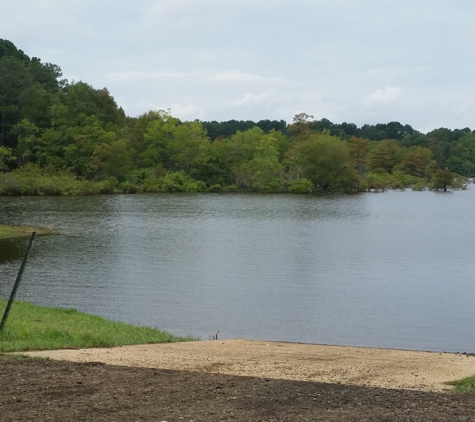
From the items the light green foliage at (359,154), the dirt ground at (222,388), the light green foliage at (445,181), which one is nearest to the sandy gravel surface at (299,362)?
the dirt ground at (222,388)

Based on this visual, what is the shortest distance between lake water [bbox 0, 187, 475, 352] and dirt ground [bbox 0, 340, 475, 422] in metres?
7.53

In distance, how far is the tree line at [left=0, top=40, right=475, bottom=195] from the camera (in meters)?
104

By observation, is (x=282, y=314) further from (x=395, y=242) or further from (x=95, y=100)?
(x=95, y=100)

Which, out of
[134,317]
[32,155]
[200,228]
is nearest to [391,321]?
[134,317]

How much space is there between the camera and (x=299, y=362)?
41.9 ft

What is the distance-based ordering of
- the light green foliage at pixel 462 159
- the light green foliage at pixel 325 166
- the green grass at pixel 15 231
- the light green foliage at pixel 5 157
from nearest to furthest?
the green grass at pixel 15 231 → the light green foliage at pixel 5 157 → the light green foliage at pixel 325 166 → the light green foliage at pixel 462 159

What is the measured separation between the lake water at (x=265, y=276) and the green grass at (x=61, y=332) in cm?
296

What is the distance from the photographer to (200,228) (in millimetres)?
52344

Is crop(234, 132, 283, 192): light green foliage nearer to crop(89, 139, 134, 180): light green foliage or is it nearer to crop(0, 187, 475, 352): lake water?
crop(89, 139, 134, 180): light green foliage

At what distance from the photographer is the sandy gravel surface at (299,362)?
11031mm

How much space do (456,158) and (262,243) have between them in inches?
5549

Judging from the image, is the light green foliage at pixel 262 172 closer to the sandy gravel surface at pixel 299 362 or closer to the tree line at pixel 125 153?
the tree line at pixel 125 153

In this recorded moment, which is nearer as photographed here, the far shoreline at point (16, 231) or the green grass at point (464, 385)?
the green grass at point (464, 385)

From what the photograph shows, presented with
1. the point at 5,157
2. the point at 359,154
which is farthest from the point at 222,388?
the point at 359,154
